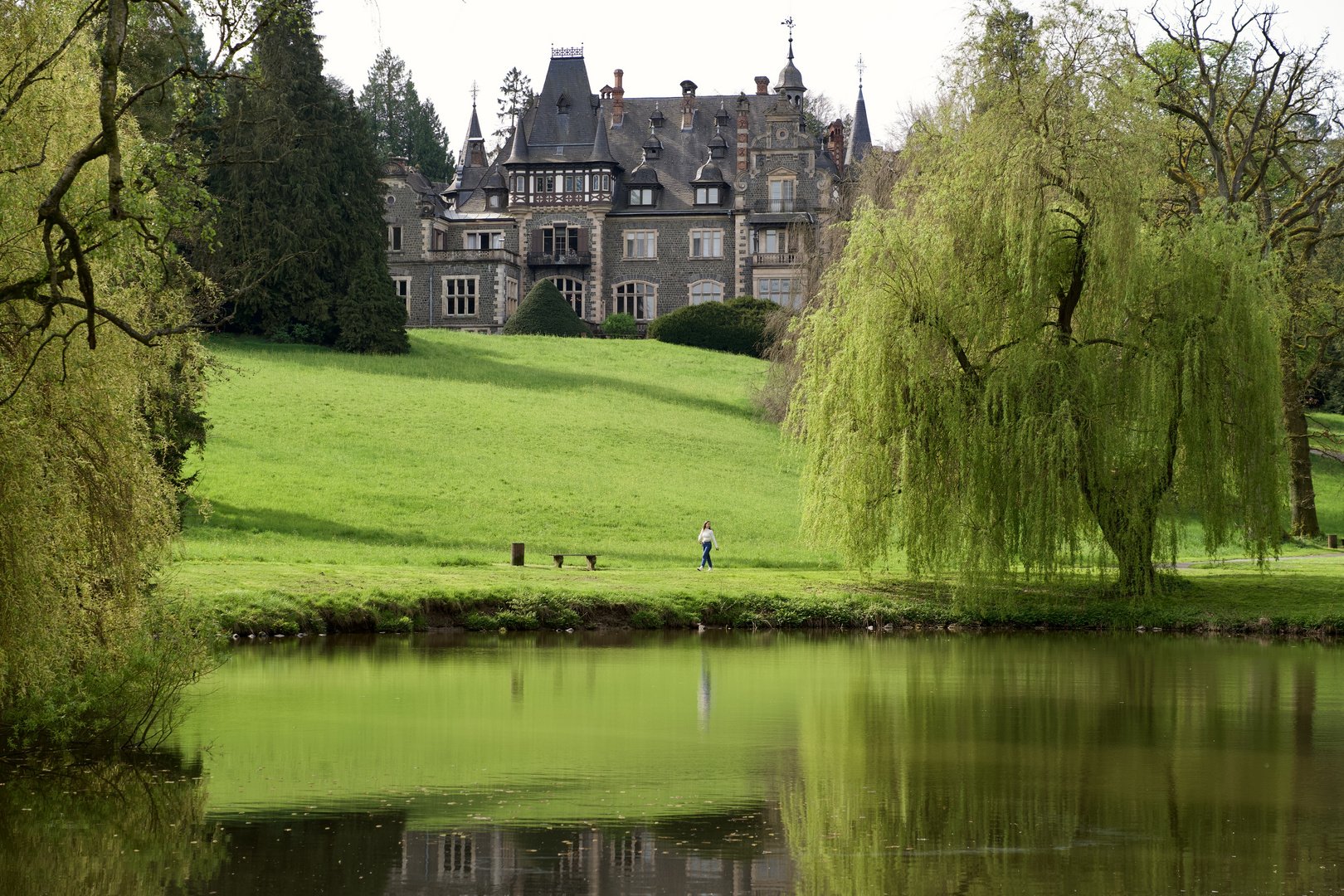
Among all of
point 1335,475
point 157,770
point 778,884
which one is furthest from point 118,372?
point 1335,475

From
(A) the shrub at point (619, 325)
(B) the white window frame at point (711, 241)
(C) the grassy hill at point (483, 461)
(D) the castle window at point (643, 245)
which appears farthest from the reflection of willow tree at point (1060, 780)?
(D) the castle window at point (643, 245)

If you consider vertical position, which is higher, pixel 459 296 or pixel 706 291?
pixel 706 291

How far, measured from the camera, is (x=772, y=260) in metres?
72.1

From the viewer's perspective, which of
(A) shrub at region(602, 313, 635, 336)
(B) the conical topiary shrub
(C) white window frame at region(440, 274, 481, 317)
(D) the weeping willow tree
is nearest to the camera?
(D) the weeping willow tree

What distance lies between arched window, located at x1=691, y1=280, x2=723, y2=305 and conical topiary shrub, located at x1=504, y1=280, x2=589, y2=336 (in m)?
8.15

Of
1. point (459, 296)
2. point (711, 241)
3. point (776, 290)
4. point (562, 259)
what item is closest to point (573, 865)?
point (776, 290)

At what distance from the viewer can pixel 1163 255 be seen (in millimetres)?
24859

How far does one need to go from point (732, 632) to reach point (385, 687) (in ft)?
28.0

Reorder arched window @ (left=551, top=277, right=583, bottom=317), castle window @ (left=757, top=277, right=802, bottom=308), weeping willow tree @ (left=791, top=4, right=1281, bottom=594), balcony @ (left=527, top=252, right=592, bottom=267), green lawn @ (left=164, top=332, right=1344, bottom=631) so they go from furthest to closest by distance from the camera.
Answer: arched window @ (left=551, top=277, right=583, bottom=317) < balcony @ (left=527, top=252, right=592, bottom=267) < castle window @ (left=757, top=277, right=802, bottom=308) < green lawn @ (left=164, top=332, right=1344, bottom=631) < weeping willow tree @ (left=791, top=4, right=1281, bottom=594)

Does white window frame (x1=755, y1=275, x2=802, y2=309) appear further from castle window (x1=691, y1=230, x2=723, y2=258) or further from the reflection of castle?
the reflection of castle

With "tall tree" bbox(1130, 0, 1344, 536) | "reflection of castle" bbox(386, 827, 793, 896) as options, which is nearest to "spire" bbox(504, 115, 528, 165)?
"tall tree" bbox(1130, 0, 1344, 536)

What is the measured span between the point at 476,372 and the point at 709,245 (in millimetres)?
22851

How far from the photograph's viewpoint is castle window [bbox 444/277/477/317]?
7219cm

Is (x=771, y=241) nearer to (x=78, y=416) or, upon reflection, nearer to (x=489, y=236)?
(x=489, y=236)
